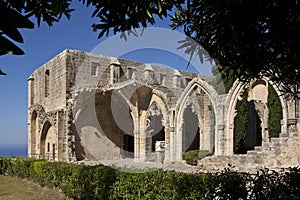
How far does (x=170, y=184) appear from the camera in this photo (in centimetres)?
644

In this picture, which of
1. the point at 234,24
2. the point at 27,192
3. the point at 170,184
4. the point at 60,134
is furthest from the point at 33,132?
the point at 234,24

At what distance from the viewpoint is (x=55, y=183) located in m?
11.2

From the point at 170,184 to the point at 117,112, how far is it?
1896 cm

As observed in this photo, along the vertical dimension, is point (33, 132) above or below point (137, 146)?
above

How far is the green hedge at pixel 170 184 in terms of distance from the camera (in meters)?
5.29

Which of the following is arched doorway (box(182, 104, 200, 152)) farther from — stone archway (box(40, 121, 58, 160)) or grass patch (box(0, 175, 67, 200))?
grass patch (box(0, 175, 67, 200))

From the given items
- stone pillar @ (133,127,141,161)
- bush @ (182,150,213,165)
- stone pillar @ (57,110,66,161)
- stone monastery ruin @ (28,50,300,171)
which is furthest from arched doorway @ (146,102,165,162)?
stone pillar @ (57,110,66,161)

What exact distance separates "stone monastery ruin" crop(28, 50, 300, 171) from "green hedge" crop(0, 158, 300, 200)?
956 centimetres

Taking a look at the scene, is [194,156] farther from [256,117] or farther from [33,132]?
[33,132]

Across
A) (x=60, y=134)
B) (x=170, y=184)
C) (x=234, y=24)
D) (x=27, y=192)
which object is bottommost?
(x=27, y=192)

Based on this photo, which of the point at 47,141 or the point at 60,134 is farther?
the point at 47,141

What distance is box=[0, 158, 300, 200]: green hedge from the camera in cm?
529

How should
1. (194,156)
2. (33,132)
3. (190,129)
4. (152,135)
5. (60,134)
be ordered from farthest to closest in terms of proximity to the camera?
1. (190,129)
2. (33,132)
3. (152,135)
4. (60,134)
5. (194,156)

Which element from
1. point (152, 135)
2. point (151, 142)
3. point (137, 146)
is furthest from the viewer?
point (152, 135)
